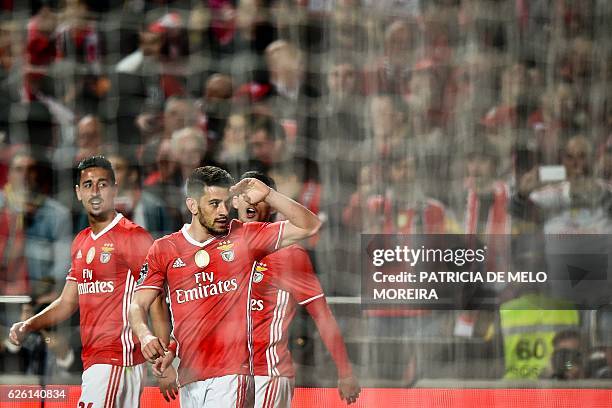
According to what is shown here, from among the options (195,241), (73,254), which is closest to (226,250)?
(195,241)

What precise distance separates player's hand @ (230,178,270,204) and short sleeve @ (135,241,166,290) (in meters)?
0.23

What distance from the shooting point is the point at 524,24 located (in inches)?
101

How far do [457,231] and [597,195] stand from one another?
36cm

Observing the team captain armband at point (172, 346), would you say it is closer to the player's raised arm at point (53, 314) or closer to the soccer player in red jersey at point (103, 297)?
the soccer player in red jersey at point (103, 297)

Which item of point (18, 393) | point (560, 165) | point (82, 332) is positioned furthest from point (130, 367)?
point (560, 165)

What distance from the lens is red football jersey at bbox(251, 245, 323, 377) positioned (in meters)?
2.44

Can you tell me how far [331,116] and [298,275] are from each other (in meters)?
0.43

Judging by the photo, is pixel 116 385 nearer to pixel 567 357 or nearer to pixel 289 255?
pixel 289 255

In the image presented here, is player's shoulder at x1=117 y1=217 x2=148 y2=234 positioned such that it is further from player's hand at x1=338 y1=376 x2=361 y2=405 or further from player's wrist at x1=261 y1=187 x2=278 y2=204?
player's hand at x1=338 y1=376 x2=361 y2=405

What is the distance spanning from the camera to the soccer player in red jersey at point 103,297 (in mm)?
2471

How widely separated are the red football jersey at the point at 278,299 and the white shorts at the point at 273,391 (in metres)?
0.01

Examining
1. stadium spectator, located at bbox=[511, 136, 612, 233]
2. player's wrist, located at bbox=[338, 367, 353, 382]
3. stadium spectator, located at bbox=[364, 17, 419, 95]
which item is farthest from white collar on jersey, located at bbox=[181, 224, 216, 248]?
stadium spectator, located at bbox=[511, 136, 612, 233]

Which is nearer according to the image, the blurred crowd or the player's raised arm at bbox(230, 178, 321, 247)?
the player's raised arm at bbox(230, 178, 321, 247)

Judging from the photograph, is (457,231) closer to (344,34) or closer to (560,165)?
(560,165)
